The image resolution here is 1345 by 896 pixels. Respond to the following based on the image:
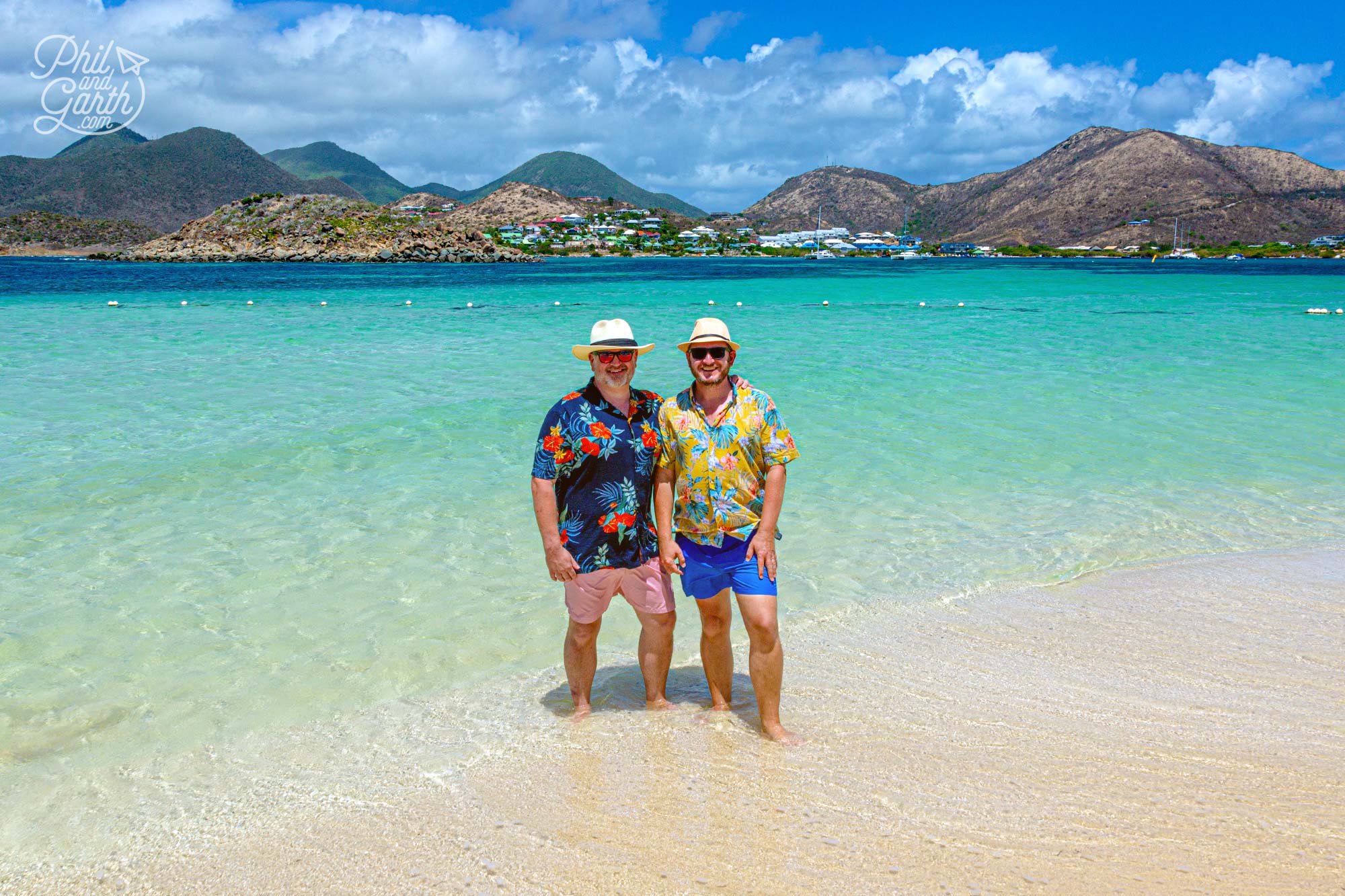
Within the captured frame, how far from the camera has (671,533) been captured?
3688mm

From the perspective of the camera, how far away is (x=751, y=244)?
598 feet

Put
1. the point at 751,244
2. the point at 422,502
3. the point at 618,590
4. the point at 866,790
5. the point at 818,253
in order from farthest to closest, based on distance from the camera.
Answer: the point at 751,244
the point at 818,253
the point at 422,502
the point at 618,590
the point at 866,790

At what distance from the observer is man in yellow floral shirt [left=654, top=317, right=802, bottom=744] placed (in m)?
3.52

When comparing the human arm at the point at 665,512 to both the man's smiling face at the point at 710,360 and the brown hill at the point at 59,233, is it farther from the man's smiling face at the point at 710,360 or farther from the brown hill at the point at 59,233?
the brown hill at the point at 59,233

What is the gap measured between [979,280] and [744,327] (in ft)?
137

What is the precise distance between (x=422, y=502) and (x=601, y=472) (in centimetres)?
444

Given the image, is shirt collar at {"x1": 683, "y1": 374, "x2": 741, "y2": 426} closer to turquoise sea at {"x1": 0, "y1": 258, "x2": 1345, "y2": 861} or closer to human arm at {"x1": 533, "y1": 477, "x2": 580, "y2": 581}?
human arm at {"x1": 533, "y1": 477, "x2": 580, "y2": 581}

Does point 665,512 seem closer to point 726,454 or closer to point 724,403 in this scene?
point 726,454

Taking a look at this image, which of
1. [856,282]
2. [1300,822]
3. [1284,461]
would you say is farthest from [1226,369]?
[856,282]

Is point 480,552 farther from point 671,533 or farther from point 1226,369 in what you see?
point 1226,369

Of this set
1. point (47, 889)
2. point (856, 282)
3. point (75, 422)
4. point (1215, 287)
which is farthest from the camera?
point (856, 282)

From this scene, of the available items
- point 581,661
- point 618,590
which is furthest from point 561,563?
point 581,661

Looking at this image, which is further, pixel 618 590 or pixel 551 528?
pixel 618 590

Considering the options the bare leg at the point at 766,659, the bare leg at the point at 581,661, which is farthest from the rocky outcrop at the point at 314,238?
the bare leg at the point at 766,659
